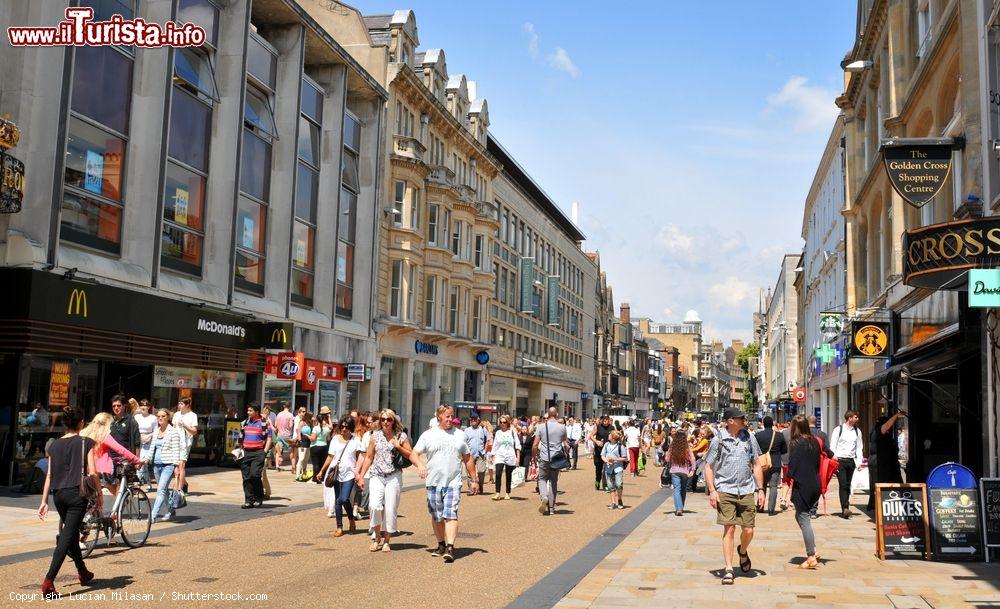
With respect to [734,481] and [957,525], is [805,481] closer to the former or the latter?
[734,481]

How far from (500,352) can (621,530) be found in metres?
38.8

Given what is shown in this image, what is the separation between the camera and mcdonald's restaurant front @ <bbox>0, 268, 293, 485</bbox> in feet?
55.4

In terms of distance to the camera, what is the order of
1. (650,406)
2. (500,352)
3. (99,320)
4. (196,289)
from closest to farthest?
(99,320), (196,289), (500,352), (650,406)

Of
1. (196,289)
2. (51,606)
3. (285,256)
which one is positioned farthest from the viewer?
(285,256)

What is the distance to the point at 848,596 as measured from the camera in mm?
8906

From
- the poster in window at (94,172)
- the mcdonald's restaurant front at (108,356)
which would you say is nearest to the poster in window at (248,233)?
the mcdonald's restaurant front at (108,356)

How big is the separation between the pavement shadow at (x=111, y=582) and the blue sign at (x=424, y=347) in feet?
100

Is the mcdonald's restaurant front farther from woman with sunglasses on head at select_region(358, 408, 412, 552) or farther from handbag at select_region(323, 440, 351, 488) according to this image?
woman with sunglasses on head at select_region(358, 408, 412, 552)

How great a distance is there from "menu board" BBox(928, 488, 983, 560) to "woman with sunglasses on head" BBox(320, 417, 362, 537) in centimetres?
758

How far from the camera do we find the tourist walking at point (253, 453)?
15688mm

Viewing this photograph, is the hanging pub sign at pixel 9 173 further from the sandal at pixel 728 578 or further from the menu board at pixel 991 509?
the menu board at pixel 991 509

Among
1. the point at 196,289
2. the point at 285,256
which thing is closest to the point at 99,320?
the point at 196,289

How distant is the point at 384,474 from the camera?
1198 centimetres

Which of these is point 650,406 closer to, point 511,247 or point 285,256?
point 511,247
